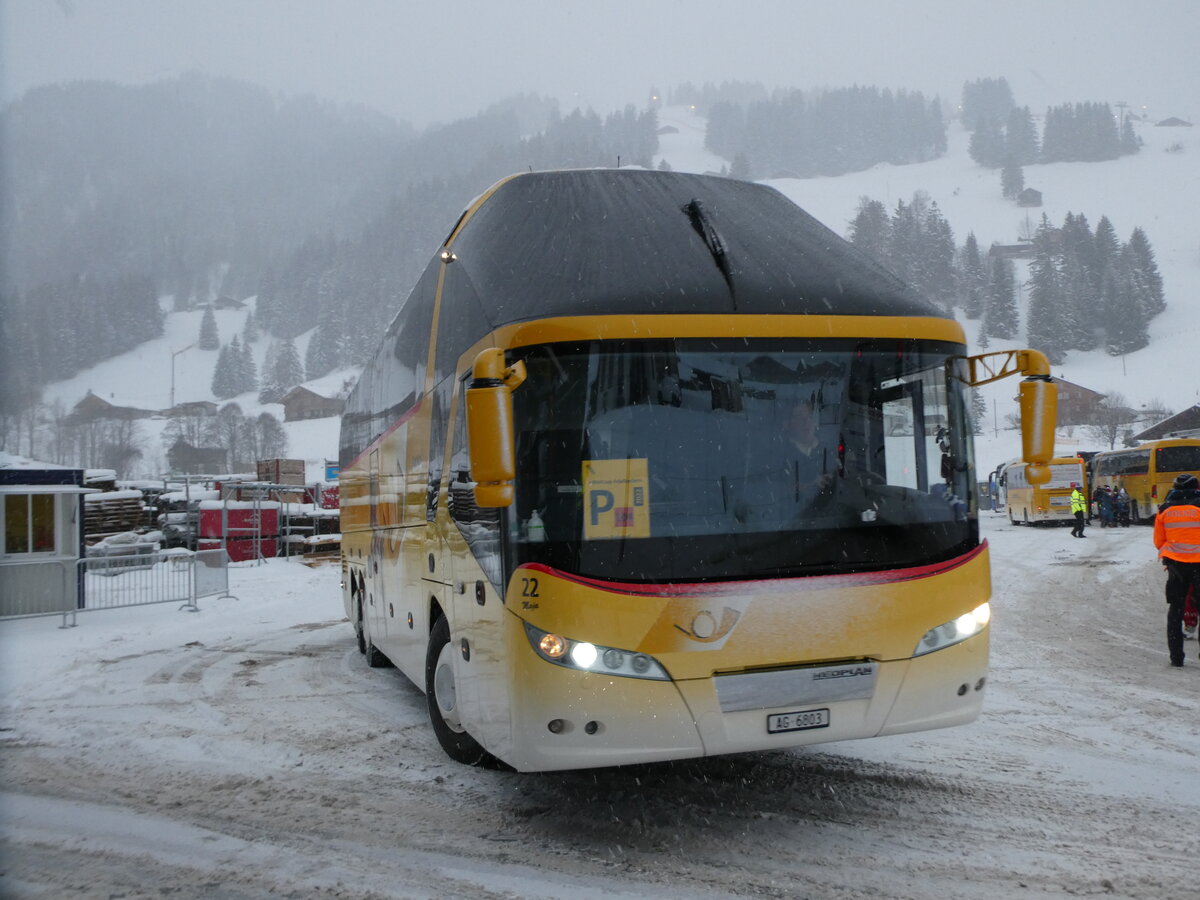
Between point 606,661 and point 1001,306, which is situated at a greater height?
point 1001,306

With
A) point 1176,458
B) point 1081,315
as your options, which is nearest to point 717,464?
point 1176,458

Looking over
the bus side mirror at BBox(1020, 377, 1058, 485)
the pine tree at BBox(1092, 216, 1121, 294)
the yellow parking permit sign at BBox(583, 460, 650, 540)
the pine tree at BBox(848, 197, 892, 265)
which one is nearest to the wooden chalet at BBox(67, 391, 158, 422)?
the yellow parking permit sign at BBox(583, 460, 650, 540)

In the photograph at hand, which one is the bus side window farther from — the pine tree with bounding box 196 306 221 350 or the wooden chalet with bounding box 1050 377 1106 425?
the pine tree with bounding box 196 306 221 350

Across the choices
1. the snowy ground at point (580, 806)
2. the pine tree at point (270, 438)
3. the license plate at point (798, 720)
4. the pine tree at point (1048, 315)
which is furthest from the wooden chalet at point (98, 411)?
the pine tree at point (1048, 315)

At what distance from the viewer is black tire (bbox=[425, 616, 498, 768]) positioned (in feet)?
18.8

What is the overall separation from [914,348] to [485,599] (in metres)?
2.63

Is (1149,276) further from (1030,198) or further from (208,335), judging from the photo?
(208,335)

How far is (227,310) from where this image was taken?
182 m

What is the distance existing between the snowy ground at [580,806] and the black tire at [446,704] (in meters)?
0.15

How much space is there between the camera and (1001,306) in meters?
120

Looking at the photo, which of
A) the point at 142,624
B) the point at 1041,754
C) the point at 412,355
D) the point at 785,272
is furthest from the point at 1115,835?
the point at 142,624

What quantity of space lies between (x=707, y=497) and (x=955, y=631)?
1.51 meters

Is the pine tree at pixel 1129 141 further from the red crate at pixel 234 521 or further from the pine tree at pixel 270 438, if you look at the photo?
the red crate at pixel 234 521

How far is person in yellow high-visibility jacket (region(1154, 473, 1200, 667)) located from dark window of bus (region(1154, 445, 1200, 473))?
32.2m
